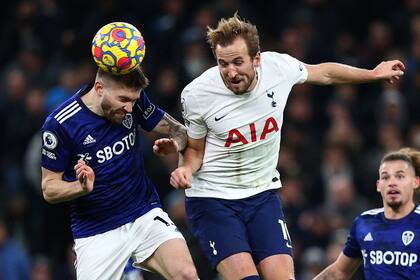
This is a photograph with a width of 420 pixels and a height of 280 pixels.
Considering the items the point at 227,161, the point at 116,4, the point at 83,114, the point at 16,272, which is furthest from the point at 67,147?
the point at 116,4

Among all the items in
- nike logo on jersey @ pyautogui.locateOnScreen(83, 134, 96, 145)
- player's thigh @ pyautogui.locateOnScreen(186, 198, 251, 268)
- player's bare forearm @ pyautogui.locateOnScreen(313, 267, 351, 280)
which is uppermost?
nike logo on jersey @ pyautogui.locateOnScreen(83, 134, 96, 145)

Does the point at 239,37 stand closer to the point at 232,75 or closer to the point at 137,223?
the point at 232,75

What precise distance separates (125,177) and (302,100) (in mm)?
6359

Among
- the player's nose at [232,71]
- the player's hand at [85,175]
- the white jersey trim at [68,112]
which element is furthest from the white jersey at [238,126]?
the player's hand at [85,175]

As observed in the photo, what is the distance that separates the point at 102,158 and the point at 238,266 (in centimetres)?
135

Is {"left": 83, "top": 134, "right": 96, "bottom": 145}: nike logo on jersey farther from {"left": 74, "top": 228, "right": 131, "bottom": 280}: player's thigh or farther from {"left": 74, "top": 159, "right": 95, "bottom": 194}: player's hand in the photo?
{"left": 74, "top": 228, "right": 131, "bottom": 280}: player's thigh

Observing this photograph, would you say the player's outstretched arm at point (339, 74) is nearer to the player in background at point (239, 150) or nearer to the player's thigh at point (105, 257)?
the player in background at point (239, 150)

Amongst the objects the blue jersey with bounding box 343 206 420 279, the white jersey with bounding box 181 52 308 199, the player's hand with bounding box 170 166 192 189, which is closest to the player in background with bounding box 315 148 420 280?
the blue jersey with bounding box 343 206 420 279

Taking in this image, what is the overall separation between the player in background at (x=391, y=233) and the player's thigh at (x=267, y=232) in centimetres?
77

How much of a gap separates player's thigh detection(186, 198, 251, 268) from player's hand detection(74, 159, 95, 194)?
1.10 metres

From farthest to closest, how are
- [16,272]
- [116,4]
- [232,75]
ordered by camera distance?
[116,4] < [16,272] < [232,75]

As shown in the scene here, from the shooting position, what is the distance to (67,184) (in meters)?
8.80

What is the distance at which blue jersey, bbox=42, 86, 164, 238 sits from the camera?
29.5 feet

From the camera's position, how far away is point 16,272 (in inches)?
581
